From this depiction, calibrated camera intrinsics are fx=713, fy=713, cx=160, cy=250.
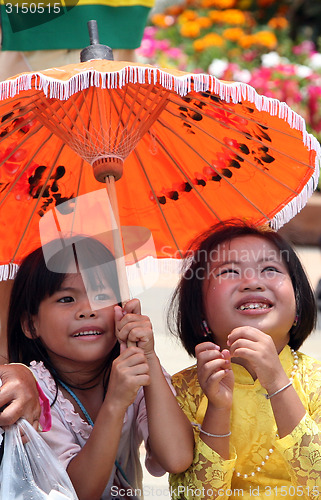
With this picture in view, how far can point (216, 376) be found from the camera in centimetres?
173

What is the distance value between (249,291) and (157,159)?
1.88 ft

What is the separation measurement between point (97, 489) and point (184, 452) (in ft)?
0.76

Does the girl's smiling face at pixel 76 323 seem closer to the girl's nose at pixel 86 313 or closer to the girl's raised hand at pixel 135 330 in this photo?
the girl's nose at pixel 86 313

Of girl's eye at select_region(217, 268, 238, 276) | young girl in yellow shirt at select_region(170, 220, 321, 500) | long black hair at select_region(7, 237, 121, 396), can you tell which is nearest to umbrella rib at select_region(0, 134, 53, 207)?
long black hair at select_region(7, 237, 121, 396)

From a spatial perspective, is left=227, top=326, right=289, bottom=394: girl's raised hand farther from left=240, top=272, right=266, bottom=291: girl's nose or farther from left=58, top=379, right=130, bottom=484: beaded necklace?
left=58, top=379, right=130, bottom=484: beaded necklace

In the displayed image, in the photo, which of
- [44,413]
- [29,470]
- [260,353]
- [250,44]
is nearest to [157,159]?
[260,353]

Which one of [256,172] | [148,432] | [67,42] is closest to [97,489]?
[148,432]

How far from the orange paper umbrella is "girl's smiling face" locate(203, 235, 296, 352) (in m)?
0.22

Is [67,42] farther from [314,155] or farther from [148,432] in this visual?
[148,432]

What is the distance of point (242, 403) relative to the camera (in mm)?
1919

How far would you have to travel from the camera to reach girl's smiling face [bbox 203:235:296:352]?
188 centimetres

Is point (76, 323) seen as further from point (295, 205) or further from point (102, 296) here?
point (295, 205)

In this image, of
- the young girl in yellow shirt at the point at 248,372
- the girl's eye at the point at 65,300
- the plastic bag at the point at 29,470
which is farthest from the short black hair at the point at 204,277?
the plastic bag at the point at 29,470

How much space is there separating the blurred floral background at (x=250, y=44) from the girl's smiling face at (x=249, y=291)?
158 inches
